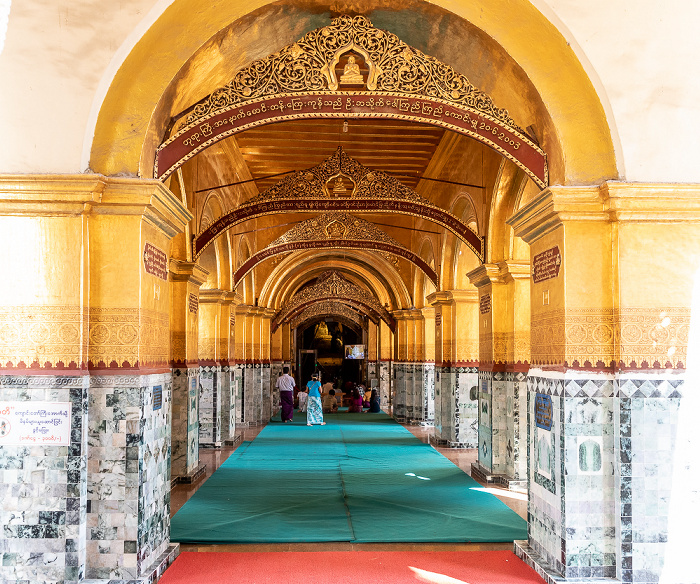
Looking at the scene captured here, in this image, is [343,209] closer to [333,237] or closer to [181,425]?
[333,237]

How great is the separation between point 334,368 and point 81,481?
112 ft

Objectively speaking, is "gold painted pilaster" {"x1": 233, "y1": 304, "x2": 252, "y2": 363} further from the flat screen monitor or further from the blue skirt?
the flat screen monitor

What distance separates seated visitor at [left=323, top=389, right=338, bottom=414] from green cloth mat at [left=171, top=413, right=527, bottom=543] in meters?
8.65

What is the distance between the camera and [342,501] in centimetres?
766

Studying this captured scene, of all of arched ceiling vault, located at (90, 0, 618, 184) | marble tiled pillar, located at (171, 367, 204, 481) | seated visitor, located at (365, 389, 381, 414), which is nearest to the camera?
arched ceiling vault, located at (90, 0, 618, 184)

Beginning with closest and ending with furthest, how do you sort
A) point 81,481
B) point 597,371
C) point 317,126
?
point 81,481, point 597,371, point 317,126

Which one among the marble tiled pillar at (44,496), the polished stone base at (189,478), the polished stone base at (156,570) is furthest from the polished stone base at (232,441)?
the marble tiled pillar at (44,496)

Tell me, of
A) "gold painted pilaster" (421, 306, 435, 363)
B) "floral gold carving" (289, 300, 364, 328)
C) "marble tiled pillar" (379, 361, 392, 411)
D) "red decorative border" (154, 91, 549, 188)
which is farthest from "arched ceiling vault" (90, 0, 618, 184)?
"floral gold carving" (289, 300, 364, 328)

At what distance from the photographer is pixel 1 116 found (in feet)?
15.6

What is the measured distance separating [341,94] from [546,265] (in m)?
2.19

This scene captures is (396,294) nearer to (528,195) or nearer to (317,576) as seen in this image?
(528,195)

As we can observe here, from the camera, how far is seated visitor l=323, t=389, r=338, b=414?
2127 cm

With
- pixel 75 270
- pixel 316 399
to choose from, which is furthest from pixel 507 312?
pixel 316 399

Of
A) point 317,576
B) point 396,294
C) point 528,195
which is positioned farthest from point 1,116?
point 396,294
